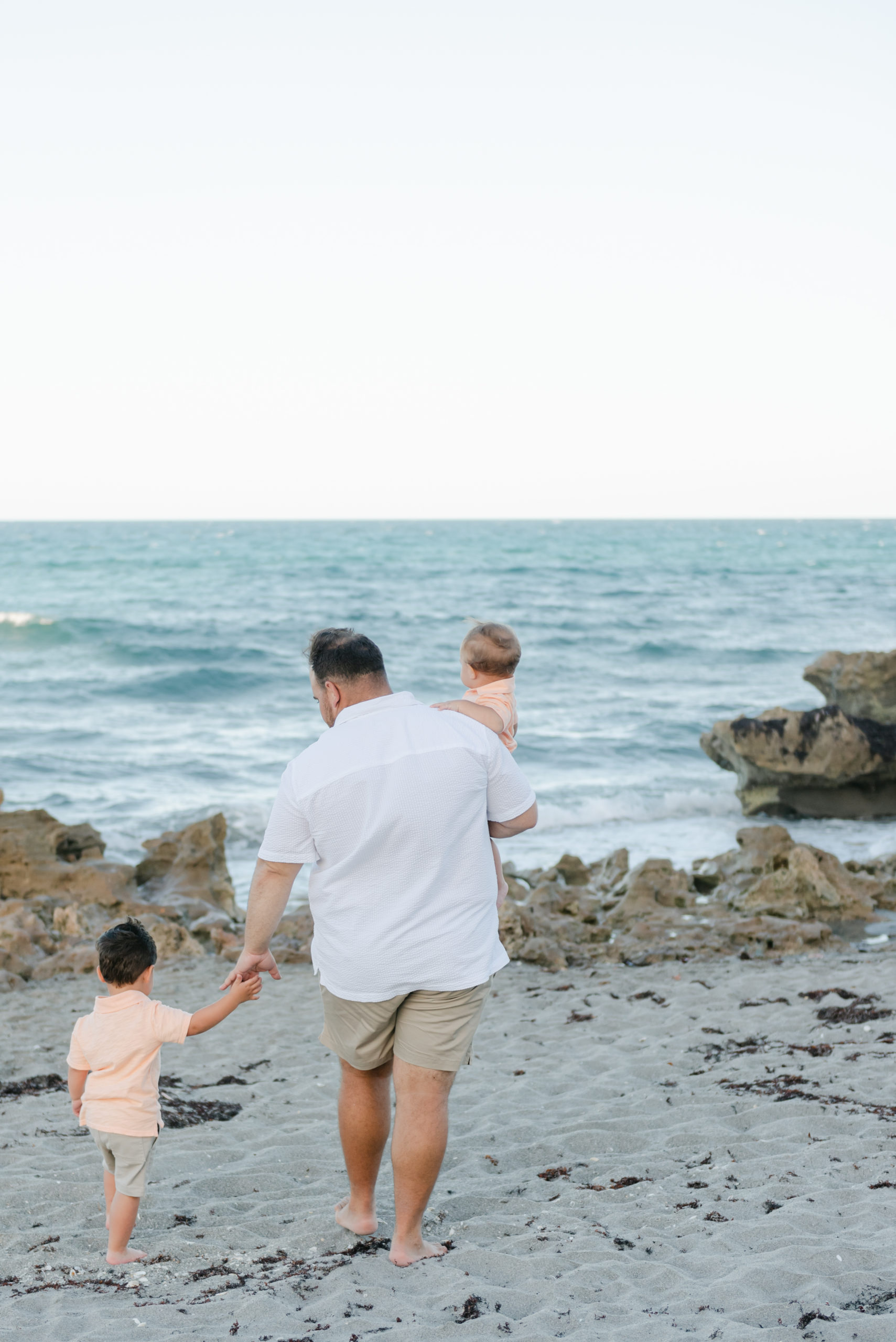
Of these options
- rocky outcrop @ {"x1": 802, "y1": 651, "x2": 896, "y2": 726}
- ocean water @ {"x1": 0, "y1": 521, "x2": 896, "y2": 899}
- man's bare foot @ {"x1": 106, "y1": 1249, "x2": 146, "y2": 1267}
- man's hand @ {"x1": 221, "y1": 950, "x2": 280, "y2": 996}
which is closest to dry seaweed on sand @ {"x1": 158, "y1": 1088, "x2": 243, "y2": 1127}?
man's bare foot @ {"x1": 106, "y1": 1249, "x2": 146, "y2": 1267}

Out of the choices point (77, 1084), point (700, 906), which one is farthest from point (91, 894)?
point (77, 1084)

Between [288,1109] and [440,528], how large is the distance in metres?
112

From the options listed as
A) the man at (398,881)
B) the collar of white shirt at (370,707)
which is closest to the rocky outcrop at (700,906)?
the man at (398,881)

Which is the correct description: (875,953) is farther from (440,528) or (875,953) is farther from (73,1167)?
(440,528)

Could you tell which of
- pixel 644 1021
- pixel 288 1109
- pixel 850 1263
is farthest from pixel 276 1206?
pixel 644 1021

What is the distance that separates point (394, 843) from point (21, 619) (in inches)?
1201

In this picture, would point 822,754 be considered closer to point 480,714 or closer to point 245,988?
point 480,714

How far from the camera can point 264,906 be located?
3.21 m

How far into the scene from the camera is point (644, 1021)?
629 centimetres

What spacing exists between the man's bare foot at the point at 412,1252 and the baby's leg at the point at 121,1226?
79cm

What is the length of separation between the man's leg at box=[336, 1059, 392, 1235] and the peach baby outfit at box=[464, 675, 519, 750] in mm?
1170

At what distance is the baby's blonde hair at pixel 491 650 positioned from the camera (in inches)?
154

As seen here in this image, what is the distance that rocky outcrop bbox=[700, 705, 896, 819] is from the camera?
1241cm

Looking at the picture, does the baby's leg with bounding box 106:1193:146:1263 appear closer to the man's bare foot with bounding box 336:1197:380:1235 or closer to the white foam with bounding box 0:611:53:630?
the man's bare foot with bounding box 336:1197:380:1235
